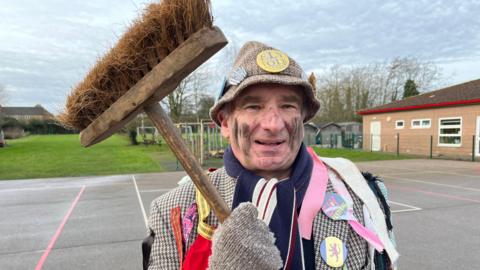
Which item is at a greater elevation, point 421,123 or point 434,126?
point 421,123

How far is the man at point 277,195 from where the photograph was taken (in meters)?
1.32

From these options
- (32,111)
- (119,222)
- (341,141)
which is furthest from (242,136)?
(32,111)

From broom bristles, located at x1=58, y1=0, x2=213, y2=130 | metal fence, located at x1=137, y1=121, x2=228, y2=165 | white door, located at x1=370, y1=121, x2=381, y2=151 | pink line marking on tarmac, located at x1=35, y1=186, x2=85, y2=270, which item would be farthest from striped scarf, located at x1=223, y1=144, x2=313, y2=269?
white door, located at x1=370, y1=121, x2=381, y2=151

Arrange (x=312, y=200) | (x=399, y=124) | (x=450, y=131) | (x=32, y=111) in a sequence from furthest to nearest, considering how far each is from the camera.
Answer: (x=32, y=111) < (x=399, y=124) < (x=450, y=131) < (x=312, y=200)

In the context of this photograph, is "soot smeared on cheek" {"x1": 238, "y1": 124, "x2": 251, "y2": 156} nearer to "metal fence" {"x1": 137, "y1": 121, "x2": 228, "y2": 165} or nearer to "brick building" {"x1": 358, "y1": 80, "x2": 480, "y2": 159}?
"metal fence" {"x1": 137, "y1": 121, "x2": 228, "y2": 165}

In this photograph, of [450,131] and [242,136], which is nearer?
[242,136]

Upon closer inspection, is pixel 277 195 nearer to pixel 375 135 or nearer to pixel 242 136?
pixel 242 136

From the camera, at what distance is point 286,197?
1363 millimetres

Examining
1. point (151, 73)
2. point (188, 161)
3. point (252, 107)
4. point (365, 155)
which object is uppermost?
point (151, 73)

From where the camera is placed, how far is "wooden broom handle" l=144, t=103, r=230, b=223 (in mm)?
1291

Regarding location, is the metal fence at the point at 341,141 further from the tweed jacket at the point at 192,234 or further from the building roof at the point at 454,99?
the tweed jacket at the point at 192,234

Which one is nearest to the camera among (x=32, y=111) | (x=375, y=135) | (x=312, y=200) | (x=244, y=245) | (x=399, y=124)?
(x=244, y=245)

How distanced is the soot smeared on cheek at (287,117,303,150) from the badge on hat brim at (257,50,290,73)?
0.23 meters

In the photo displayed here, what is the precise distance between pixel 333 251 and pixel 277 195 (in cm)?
31
